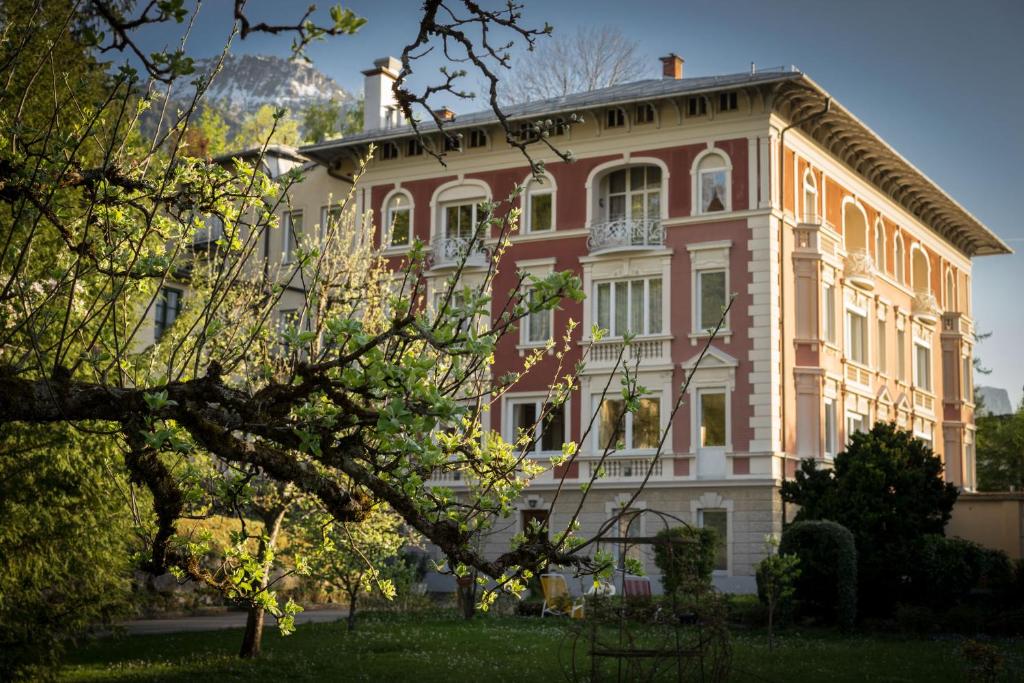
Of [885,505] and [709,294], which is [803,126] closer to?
[709,294]

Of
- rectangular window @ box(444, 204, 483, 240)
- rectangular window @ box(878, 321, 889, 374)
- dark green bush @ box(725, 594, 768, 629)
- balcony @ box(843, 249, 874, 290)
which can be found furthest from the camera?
rectangular window @ box(878, 321, 889, 374)

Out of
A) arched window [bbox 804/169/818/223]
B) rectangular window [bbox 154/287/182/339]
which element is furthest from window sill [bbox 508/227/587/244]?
rectangular window [bbox 154/287/182/339]

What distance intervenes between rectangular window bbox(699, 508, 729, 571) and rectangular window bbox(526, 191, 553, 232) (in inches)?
411

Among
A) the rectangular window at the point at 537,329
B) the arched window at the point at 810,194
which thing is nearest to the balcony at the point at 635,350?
the rectangular window at the point at 537,329

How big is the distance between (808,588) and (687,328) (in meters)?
11.8

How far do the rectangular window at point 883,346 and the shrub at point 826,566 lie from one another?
17961 millimetres

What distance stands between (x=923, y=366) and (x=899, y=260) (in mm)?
4751

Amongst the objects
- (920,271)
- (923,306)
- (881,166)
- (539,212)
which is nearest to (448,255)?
(539,212)

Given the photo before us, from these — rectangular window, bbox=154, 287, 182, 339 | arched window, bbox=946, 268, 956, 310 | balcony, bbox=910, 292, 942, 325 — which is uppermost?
arched window, bbox=946, 268, 956, 310

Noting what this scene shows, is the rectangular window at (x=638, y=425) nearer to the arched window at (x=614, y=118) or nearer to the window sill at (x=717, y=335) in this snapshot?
the window sill at (x=717, y=335)

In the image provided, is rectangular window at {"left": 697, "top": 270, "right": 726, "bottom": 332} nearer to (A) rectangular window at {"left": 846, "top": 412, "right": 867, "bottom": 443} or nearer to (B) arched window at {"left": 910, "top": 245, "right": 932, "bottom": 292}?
(A) rectangular window at {"left": 846, "top": 412, "right": 867, "bottom": 443}

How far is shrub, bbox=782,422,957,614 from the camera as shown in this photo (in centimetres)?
2562

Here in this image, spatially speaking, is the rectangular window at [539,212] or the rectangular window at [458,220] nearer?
the rectangular window at [539,212]

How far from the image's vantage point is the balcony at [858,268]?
38.9 metres
